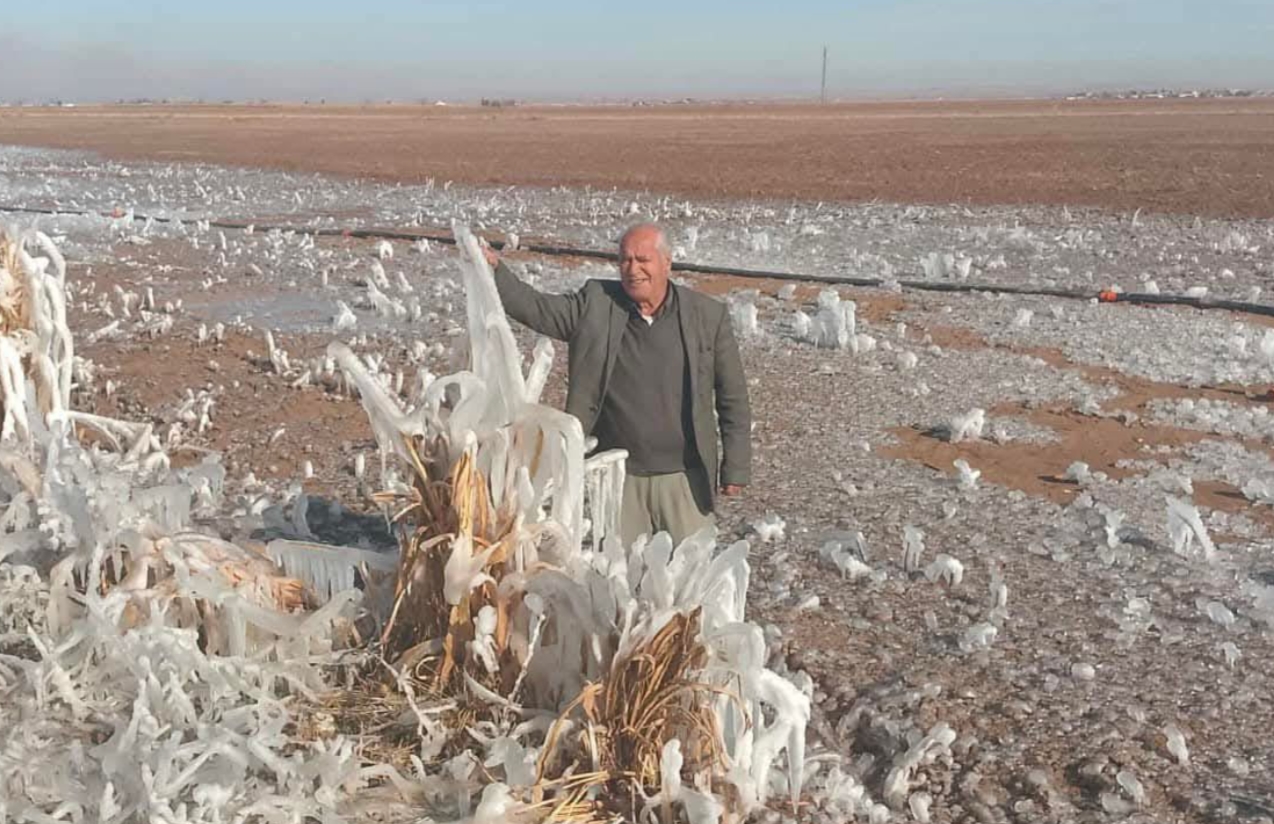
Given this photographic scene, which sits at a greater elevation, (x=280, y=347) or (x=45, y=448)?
(x=45, y=448)

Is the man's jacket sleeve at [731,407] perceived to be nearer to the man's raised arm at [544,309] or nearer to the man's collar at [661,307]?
the man's collar at [661,307]

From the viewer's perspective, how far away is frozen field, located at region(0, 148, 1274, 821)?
4500 mm

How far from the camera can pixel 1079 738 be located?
4.54m

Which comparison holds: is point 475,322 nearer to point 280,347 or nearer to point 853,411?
point 853,411

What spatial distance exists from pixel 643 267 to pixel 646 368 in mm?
445

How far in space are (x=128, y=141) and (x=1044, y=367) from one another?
51381 millimetres

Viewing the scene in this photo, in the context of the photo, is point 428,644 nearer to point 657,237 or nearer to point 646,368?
point 646,368

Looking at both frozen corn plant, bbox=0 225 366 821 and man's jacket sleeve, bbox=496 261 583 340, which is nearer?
frozen corn plant, bbox=0 225 366 821

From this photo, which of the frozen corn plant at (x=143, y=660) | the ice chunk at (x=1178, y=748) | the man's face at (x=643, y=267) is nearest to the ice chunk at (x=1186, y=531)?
the ice chunk at (x=1178, y=748)

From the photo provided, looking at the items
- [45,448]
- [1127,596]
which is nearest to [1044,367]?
[1127,596]

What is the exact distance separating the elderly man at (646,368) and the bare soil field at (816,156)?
59.1ft

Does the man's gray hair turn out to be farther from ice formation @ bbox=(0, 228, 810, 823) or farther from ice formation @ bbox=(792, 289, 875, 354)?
ice formation @ bbox=(792, 289, 875, 354)

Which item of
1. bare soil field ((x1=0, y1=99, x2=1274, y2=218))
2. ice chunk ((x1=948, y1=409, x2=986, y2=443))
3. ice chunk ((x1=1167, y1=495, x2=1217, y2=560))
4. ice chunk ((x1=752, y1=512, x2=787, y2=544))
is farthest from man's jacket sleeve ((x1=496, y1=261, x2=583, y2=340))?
bare soil field ((x1=0, y1=99, x2=1274, y2=218))

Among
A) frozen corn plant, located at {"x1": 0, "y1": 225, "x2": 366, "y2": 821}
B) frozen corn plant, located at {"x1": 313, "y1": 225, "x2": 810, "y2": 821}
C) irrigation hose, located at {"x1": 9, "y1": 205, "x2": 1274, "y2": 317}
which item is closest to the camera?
frozen corn plant, located at {"x1": 0, "y1": 225, "x2": 366, "y2": 821}
